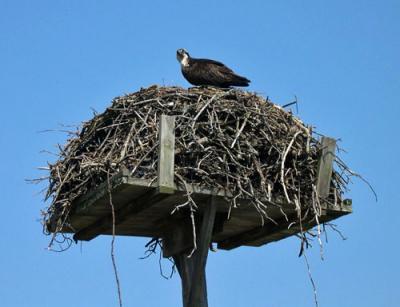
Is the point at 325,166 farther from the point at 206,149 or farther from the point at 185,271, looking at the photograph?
the point at 185,271

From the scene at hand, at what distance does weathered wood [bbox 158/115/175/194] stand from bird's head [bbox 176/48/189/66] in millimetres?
3179

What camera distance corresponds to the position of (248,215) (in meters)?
8.16

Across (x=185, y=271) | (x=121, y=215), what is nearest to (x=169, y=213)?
(x=121, y=215)

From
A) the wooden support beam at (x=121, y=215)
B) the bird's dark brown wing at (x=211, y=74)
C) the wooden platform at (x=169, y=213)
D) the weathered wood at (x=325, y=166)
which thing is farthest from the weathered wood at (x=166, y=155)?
the bird's dark brown wing at (x=211, y=74)

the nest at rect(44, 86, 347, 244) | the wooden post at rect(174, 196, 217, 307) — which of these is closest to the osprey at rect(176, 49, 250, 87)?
the nest at rect(44, 86, 347, 244)

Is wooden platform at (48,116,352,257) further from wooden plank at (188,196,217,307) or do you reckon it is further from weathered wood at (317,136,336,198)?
wooden plank at (188,196,217,307)

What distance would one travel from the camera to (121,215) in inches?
315

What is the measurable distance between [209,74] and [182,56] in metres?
1.15

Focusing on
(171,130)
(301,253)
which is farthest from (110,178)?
(301,253)

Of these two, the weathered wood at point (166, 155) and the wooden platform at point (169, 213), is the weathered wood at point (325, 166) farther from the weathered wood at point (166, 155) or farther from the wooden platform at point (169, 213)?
the weathered wood at point (166, 155)

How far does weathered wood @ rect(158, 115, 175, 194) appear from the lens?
7160 mm

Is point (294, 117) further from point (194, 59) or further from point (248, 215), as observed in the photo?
point (194, 59)

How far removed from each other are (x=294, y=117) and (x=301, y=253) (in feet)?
4.99

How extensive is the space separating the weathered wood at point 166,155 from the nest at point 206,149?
0.14 meters
